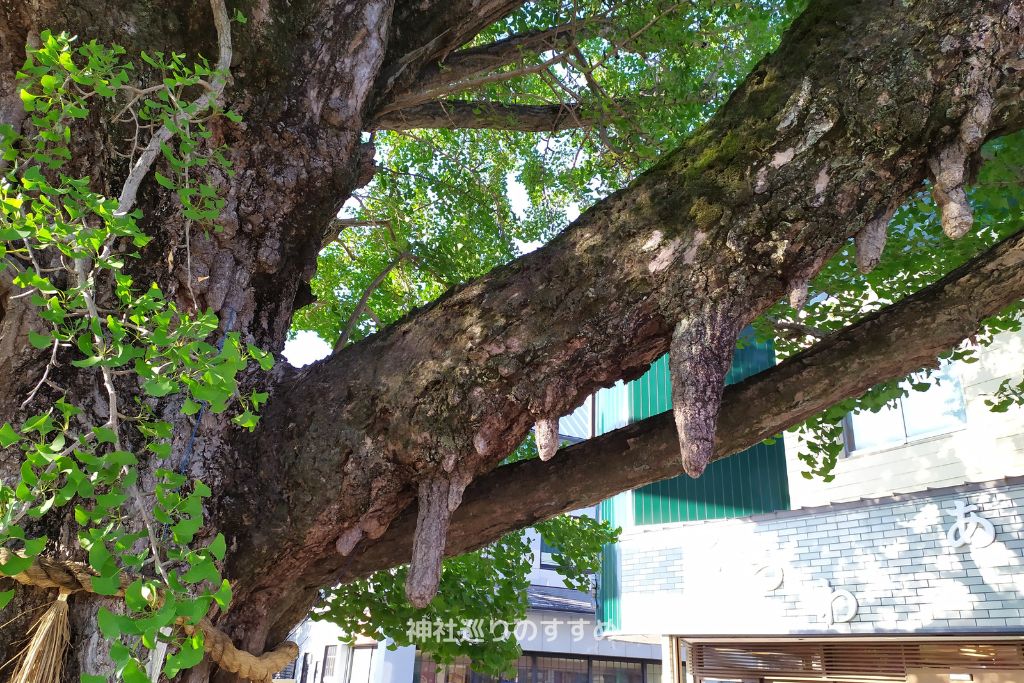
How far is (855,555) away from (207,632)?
24.5ft

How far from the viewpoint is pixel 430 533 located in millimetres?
2602

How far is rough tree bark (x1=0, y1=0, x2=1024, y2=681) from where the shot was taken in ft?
7.47

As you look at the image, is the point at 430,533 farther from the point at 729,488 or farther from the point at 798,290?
the point at 729,488

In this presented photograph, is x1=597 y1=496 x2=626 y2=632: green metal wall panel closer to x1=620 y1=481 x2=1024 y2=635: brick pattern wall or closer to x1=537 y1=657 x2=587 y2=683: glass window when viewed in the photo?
x1=620 y1=481 x2=1024 y2=635: brick pattern wall

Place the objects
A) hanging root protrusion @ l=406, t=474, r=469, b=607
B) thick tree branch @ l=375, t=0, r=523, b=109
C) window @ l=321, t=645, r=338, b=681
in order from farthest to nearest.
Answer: window @ l=321, t=645, r=338, b=681 < thick tree branch @ l=375, t=0, r=523, b=109 < hanging root protrusion @ l=406, t=474, r=469, b=607

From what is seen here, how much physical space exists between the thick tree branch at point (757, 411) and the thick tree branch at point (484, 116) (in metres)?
3.10

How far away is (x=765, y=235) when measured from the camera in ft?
7.65

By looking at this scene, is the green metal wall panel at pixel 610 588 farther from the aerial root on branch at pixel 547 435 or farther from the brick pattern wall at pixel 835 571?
the aerial root on branch at pixel 547 435

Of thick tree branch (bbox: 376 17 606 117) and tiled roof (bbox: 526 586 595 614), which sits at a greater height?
thick tree branch (bbox: 376 17 606 117)

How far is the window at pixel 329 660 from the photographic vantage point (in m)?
15.6

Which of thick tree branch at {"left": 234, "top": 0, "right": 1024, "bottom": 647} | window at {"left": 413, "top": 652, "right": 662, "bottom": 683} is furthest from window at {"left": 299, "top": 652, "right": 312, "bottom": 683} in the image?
thick tree branch at {"left": 234, "top": 0, "right": 1024, "bottom": 647}

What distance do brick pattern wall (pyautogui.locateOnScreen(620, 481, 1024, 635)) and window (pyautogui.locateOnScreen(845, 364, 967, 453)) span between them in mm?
1123

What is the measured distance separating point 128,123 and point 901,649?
8.60 m

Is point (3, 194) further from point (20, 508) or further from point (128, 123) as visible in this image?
point (128, 123)
